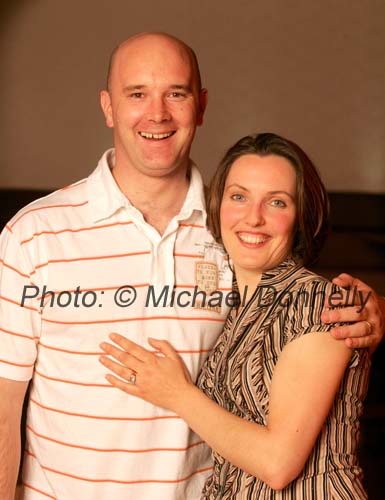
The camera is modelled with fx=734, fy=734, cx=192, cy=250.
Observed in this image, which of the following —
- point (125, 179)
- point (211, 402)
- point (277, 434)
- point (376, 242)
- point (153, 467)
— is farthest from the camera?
point (376, 242)

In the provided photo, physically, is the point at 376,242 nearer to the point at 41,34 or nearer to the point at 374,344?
the point at 41,34

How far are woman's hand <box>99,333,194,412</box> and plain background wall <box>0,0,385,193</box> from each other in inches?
167

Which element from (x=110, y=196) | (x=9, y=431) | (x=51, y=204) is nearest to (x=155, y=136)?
(x=110, y=196)

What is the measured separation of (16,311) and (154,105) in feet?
2.04

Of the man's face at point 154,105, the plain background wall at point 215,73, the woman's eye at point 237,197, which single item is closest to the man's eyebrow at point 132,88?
the man's face at point 154,105

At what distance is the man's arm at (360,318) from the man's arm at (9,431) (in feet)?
2.61

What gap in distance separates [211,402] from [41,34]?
15.4 ft

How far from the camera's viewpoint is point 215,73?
5.86 metres

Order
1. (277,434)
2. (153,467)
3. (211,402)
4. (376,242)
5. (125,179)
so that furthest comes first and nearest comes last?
(376,242) < (125,179) < (153,467) < (211,402) < (277,434)

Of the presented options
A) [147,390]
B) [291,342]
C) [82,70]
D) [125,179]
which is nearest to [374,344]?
[291,342]

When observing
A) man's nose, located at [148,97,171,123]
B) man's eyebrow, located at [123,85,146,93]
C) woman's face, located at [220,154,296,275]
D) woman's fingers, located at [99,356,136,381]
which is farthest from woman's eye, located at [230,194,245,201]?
woman's fingers, located at [99,356,136,381]

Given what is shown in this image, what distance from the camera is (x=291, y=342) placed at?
155 cm

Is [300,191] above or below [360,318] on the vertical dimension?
above

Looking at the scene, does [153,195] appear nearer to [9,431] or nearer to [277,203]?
[277,203]
